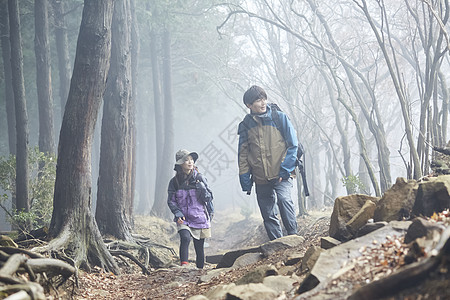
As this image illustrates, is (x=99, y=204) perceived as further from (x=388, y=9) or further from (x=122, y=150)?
(x=388, y=9)

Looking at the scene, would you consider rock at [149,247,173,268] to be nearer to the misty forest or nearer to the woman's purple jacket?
the misty forest

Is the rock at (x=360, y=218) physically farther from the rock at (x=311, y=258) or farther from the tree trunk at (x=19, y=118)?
the tree trunk at (x=19, y=118)

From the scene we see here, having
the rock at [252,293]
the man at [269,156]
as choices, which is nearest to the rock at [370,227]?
the rock at [252,293]

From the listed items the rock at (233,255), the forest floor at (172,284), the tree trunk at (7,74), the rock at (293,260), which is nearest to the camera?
the forest floor at (172,284)

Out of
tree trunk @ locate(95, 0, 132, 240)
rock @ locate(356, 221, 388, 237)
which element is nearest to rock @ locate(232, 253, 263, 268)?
rock @ locate(356, 221, 388, 237)

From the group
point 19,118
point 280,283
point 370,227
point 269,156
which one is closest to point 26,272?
point 280,283

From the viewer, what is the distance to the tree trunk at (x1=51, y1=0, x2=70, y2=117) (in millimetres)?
16281

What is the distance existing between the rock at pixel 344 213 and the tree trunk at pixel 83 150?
3.65m

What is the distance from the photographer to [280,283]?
12.0ft

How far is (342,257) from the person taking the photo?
3350 millimetres

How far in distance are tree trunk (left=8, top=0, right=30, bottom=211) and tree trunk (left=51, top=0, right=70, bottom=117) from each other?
18.4 feet

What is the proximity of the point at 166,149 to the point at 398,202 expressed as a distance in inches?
623

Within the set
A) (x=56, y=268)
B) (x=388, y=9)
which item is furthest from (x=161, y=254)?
(x=388, y=9)

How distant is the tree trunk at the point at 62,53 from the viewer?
53.4 feet
